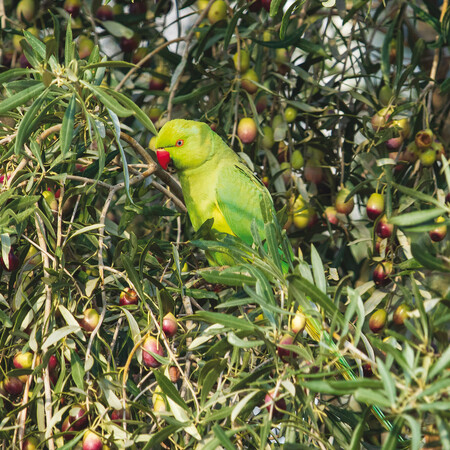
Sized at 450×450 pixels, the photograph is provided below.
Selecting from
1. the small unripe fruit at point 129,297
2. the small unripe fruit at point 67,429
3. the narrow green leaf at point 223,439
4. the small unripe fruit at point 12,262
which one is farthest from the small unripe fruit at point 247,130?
the narrow green leaf at point 223,439

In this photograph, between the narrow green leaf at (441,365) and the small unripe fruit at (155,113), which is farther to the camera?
the small unripe fruit at (155,113)

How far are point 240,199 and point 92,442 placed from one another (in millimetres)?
1160

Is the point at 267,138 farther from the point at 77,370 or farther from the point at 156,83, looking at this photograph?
the point at 77,370

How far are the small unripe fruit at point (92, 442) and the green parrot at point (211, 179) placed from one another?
3.18ft

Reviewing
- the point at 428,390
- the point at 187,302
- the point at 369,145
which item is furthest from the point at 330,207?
the point at 428,390

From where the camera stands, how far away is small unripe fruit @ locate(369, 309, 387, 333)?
1.76m

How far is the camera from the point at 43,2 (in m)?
2.54

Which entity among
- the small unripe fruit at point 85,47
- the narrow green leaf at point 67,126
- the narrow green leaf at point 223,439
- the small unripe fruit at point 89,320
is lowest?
the small unripe fruit at point 89,320

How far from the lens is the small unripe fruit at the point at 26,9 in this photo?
7.76ft

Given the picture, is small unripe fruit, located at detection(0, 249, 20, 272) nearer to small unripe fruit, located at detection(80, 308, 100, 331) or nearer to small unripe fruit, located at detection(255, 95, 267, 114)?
small unripe fruit, located at detection(80, 308, 100, 331)

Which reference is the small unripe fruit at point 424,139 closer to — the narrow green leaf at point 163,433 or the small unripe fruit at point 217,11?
the small unripe fruit at point 217,11

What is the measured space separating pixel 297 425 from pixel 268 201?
0.93 meters

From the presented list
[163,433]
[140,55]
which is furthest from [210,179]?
[163,433]

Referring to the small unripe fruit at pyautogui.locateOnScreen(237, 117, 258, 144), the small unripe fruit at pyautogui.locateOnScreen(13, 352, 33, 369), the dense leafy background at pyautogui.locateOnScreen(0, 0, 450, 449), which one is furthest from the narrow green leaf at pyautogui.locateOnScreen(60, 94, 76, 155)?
the small unripe fruit at pyautogui.locateOnScreen(237, 117, 258, 144)
